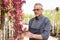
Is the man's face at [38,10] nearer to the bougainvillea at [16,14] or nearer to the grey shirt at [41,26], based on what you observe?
the grey shirt at [41,26]

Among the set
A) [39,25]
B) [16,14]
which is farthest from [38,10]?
[16,14]

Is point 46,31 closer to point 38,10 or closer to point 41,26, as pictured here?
point 41,26

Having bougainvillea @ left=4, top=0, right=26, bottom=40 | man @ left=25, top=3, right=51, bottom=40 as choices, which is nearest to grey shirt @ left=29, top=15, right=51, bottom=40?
man @ left=25, top=3, right=51, bottom=40

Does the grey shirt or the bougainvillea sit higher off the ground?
the bougainvillea

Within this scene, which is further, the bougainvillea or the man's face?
the man's face

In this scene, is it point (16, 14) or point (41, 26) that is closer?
point (16, 14)

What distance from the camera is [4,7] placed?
1806mm

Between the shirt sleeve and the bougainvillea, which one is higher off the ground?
the bougainvillea

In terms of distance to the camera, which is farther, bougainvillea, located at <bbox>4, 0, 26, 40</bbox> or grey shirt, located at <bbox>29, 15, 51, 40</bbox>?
grey shirt, located at <bbox>29, 15, 51, 40</bbox>

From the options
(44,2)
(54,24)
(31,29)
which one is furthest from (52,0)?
→ (31,29)

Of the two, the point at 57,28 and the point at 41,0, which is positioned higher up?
the point at 41,0

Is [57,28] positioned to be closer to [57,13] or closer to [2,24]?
[57,13]

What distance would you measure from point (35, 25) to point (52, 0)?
76.4 inches

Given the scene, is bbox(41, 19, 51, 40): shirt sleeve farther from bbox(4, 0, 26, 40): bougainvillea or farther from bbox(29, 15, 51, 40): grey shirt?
bbox(4, 0, 26, 40): bougainvillea
